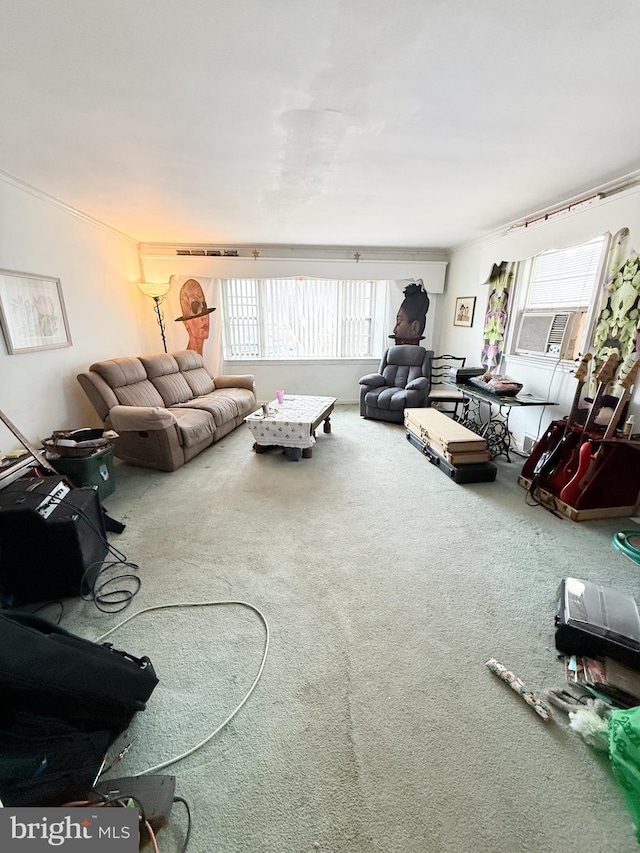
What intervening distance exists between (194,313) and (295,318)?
59.2 inches

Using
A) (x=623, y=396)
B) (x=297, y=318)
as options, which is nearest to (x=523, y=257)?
(x=623, y=396)

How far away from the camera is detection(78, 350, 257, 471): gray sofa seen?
3.04m

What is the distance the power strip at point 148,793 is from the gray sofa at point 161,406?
235cm

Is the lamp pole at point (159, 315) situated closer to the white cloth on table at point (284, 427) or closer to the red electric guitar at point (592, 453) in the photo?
→ the white cloth on table at point (284, 427)

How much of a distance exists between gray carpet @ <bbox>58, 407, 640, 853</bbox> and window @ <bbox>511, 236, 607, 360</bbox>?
1673 mm

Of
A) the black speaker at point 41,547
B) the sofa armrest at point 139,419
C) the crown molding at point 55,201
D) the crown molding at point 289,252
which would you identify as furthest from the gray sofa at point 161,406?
the crown molding at point 289,252

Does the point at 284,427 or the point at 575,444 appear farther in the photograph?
the point at 284,427

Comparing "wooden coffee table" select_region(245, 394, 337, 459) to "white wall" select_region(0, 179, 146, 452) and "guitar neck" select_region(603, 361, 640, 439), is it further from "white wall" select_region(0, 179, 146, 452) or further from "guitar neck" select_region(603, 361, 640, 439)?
"guitar neck" select_region(603, 361, 640, 439)

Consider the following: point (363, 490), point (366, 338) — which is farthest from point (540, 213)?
point (363, 490)

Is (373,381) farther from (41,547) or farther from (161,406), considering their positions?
(41,547)

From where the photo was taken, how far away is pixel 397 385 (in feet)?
15.8

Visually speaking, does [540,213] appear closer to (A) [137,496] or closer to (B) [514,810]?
(B) [514,810]

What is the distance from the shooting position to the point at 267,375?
544 centimetres

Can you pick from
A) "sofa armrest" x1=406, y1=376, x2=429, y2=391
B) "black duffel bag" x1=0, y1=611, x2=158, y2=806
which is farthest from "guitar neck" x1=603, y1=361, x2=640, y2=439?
"black duffel bag" x1=0, y1=611, x2=158, y2=806
